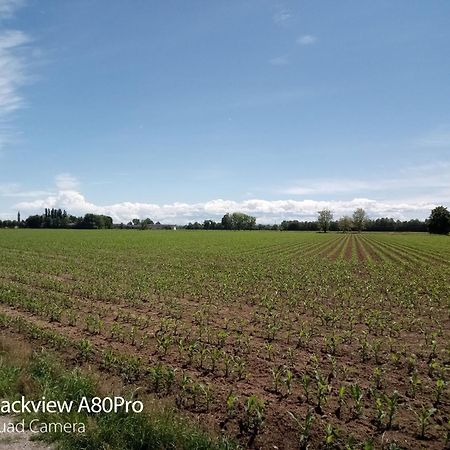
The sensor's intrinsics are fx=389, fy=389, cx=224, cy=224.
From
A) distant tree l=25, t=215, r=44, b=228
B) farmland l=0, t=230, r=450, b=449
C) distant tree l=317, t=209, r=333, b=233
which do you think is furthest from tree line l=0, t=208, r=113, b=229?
farmland l=0, t=230, r=450, b=449

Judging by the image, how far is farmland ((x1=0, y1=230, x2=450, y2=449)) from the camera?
20.4 feet

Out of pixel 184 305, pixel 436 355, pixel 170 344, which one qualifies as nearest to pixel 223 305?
pixel 184 305

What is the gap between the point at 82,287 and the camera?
18.2 m

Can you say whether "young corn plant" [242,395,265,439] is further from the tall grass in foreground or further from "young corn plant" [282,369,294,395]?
"young corn plant" [282,369,294,395]

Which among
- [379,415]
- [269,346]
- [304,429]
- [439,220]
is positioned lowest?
[304,429]

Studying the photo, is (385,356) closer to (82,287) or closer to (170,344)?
(170,344)

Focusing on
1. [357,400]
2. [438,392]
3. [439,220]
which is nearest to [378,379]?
[438,392]

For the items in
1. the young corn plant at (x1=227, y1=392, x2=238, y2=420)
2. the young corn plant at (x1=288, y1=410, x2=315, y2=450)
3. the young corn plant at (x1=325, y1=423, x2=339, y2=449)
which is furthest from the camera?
the young corn plant at (x1=227, y1=392, x2=238, y2=420)

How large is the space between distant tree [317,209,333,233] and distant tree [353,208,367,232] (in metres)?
11.2

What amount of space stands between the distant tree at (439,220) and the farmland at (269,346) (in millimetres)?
106840

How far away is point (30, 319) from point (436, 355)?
11.7 m

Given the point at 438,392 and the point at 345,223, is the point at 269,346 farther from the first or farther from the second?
the point at 345,223

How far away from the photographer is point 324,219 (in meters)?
167

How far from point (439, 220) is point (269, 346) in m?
124
